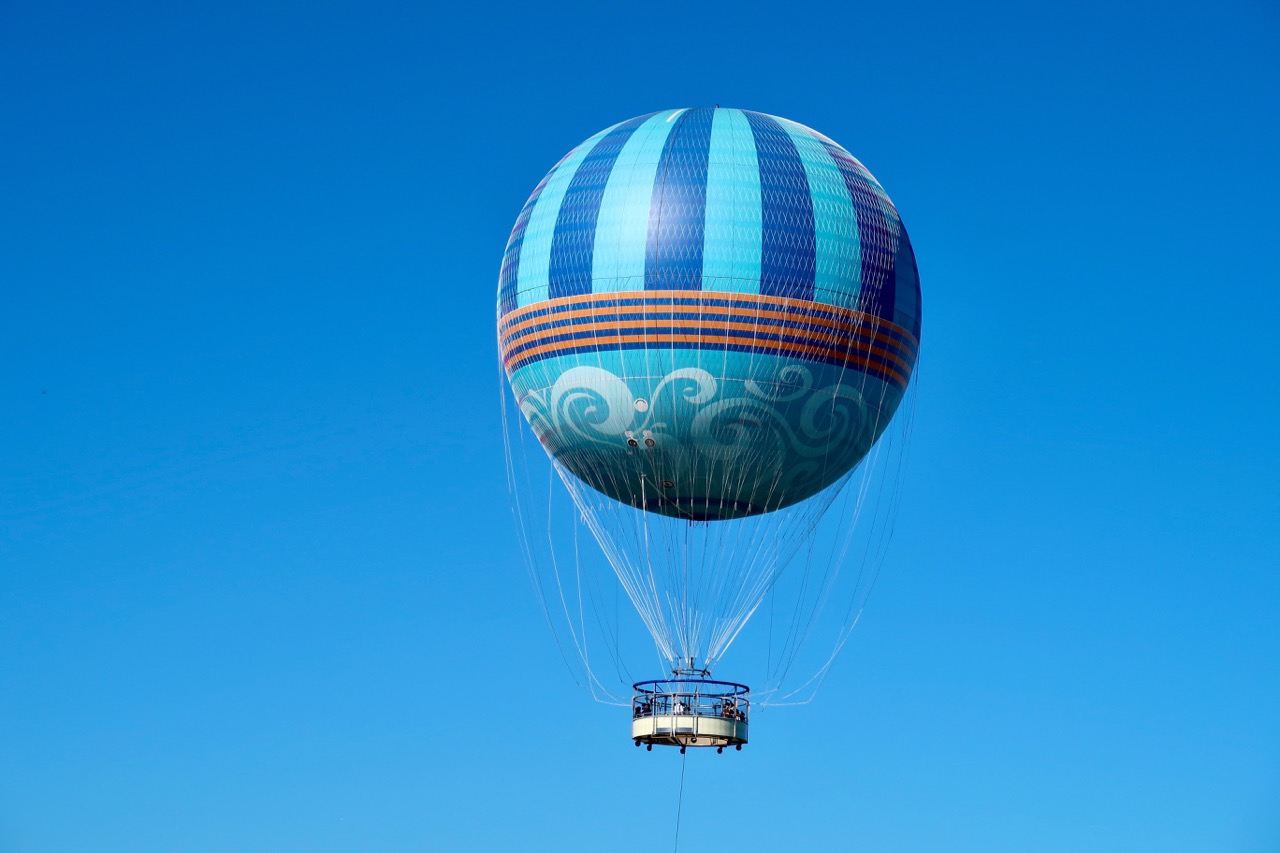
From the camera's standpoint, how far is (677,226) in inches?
1599

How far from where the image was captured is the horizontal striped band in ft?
133

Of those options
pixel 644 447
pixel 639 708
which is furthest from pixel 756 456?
pixel 639 708

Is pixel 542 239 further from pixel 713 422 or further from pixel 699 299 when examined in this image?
pixel 713 422

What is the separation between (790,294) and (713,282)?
1333 millimetres

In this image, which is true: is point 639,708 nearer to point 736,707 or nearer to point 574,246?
point 736,707

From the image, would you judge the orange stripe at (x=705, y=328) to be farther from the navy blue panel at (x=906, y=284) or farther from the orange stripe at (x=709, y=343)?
the navy blue panel at (x=906, y=284)

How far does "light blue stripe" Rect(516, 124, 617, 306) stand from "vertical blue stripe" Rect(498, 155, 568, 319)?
17 centimetres

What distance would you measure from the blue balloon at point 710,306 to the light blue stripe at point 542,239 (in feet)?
0.13

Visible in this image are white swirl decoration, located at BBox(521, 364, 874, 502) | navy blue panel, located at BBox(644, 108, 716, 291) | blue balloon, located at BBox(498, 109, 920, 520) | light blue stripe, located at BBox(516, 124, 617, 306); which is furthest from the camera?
light blue stripe, located at BBox(516, 124, 617, 306)

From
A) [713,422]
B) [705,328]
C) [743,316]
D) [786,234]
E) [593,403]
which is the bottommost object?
[713,422]

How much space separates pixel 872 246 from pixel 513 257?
6327 mm

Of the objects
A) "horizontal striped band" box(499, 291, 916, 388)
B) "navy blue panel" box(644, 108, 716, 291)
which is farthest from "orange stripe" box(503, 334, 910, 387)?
"navy blue panel" box(644, 108, 716, 291)

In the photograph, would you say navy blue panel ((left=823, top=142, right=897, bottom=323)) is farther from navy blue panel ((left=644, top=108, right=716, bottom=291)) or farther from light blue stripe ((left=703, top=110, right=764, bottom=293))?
navy blue panel ((left=644, top=108, right=716, bottom=291))

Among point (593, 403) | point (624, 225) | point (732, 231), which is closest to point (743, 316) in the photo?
point (732, 231)
